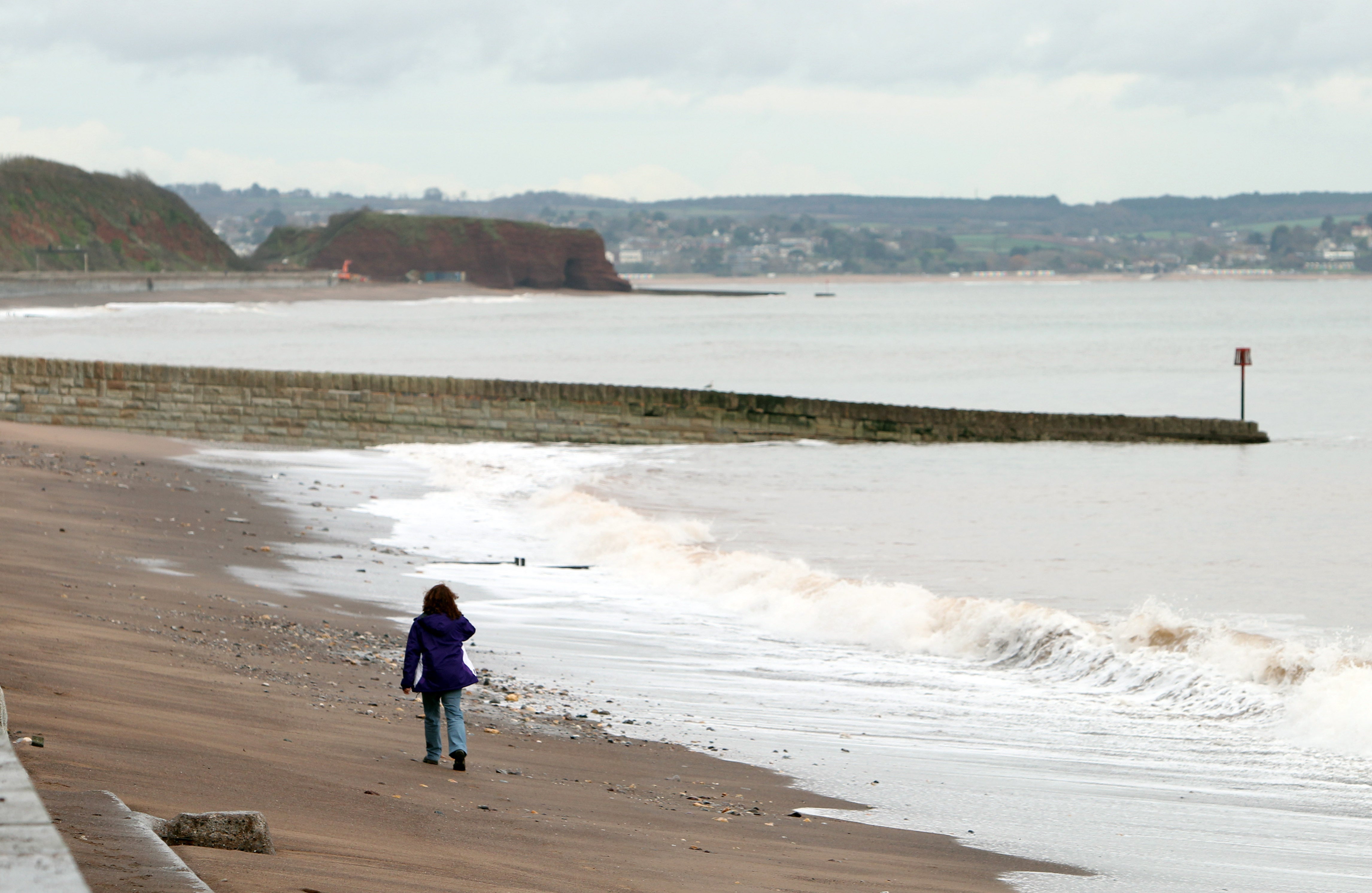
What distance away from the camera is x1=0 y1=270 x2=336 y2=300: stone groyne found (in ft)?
418

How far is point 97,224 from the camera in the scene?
17588cm

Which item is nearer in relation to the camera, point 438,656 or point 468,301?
point 438,656

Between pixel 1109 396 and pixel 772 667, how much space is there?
48602 millimetres

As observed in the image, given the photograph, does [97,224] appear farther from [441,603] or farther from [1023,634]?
[441,603]

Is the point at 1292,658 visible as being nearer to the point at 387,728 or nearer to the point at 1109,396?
the point at 387,728

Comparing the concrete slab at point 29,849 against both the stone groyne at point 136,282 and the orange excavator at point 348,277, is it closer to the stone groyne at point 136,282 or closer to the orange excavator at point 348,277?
the stone groyne at point 136,282

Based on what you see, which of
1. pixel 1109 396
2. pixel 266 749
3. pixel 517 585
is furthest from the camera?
pixel 1109 396

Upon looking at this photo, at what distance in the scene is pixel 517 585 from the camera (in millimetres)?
14672

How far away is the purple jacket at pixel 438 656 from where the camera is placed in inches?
283

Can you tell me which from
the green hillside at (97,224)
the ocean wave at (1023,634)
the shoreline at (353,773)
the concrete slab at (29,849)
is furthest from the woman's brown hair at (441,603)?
the green hillside at (97,224)

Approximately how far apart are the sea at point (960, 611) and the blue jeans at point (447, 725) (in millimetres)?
1831

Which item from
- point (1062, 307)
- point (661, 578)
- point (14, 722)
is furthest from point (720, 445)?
point (1062, 307)

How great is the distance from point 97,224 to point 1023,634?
183 meters

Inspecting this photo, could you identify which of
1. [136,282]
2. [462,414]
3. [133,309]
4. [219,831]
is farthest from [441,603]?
[136,282]
